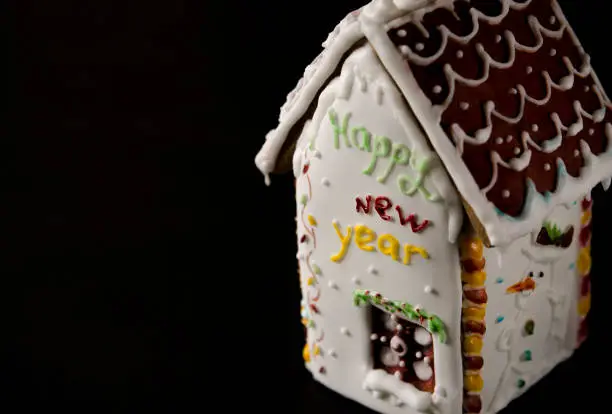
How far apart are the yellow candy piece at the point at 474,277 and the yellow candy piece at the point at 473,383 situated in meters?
0.21

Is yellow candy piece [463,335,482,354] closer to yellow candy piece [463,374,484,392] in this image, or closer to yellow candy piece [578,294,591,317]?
yellow candy piece [463,374,484,392]

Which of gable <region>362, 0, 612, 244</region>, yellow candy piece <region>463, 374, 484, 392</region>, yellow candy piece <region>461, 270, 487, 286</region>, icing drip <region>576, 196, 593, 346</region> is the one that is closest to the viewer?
gable <region>362, 0, 612, 244</region>

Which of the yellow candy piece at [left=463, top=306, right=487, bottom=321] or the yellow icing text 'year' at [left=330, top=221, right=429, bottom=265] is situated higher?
the yellow icing text 'year' at [left=330, top=221, right=429, bottom=265]

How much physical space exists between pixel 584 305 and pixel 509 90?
64 cm

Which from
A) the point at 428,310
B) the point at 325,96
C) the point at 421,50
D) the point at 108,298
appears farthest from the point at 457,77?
the point at 108,298

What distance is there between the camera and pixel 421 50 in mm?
2090

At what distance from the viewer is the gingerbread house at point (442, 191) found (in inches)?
81.9

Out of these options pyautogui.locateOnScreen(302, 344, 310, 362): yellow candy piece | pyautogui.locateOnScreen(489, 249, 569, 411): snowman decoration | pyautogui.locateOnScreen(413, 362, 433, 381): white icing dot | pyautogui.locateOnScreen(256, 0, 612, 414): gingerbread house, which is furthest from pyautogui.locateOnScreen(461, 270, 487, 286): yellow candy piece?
pyautogui.locateOnScreen(302, 344, 310, 362): yellow candy piece

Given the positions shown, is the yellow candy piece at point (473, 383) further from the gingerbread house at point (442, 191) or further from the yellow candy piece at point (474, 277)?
the yellow candy piece at point (474, 277)

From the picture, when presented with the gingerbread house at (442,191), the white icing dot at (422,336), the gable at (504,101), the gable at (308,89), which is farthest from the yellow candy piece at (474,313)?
the gable at (308,89)

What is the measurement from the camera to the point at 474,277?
2184mm

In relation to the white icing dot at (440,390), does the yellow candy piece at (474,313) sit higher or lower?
higher

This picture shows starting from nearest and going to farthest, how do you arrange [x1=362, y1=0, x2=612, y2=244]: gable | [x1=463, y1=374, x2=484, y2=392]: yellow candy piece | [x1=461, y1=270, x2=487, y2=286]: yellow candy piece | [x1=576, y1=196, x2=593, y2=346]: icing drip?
[x1=362, y1=0, x2=612, y2=244]: gable → [x1=461, y1=270, x2=487, y2=286]: yellow candy piece → [x1=463, y1=374, x2=484, y2=392]: yellow candy piece → [x1=576, y1=196, x2=593, y2=346]: icing drip

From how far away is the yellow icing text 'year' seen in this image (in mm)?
2197
